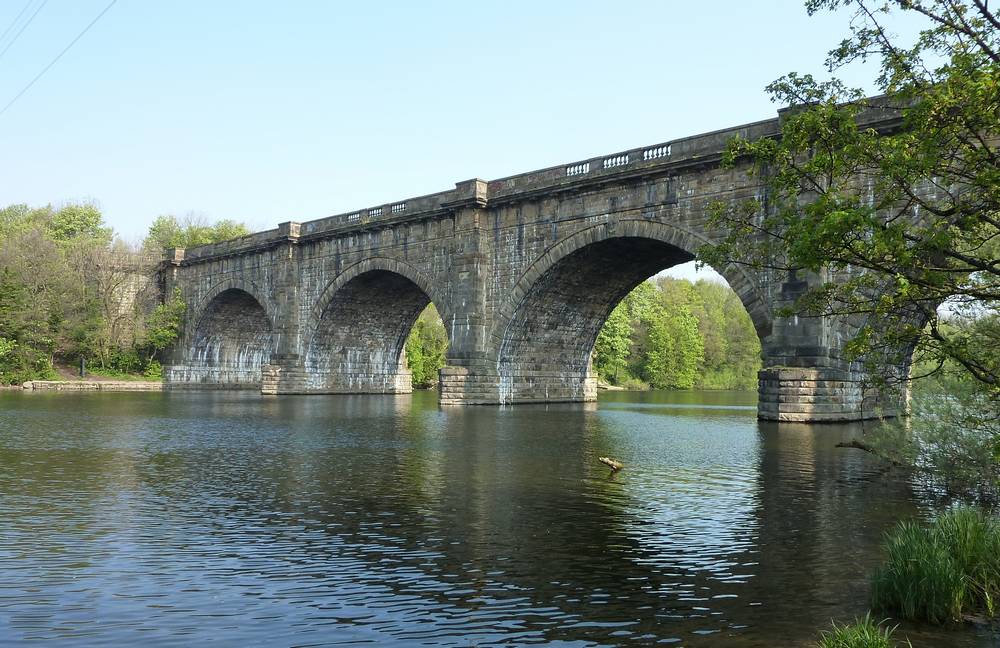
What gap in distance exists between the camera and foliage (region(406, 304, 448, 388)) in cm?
7700

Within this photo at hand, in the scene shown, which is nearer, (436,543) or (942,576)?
(942,576)

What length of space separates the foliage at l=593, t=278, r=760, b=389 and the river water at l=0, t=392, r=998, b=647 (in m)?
67.7

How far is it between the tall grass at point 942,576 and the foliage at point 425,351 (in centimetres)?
6891

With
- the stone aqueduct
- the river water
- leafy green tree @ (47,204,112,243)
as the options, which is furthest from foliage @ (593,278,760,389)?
the river water

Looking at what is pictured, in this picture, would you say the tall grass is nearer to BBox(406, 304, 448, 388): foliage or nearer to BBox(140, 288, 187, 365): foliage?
BBox(140, 288, 187, 365): foliage

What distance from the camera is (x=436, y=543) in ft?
32.3

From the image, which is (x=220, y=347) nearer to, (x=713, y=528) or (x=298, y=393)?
(x=298, y=393)

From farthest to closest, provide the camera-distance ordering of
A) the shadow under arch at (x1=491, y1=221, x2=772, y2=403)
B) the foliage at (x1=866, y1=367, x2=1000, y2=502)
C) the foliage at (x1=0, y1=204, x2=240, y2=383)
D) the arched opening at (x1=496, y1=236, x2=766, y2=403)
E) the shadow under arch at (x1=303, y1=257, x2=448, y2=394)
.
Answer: the foliage at (x1=0, y1=204, x2=240, y2=383) → the shadow under arch at (x1=303, y1=257, x2=448, y2=394) → the arched opening at (x1=496, y1=236, x2=766, y2=403) → the shadow under arch at (x1=491, y1=221, x2=772, y2=403) → the foliage at (x1=866, y1=367, x2=1000, y2=502)

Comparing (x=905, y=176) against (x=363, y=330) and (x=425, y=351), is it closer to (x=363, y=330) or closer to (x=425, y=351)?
(x=363, y=330)

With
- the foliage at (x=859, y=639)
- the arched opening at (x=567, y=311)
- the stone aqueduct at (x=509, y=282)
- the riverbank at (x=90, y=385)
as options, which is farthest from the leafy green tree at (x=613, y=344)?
the foliage at (x=859, y=639)

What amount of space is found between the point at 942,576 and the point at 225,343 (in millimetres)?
66520

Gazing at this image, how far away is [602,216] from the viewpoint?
33781 mm

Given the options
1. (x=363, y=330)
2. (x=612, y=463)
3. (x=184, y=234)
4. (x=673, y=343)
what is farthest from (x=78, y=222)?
(x=612, y=463)

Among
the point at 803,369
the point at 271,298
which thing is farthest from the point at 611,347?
the point at 803,369
